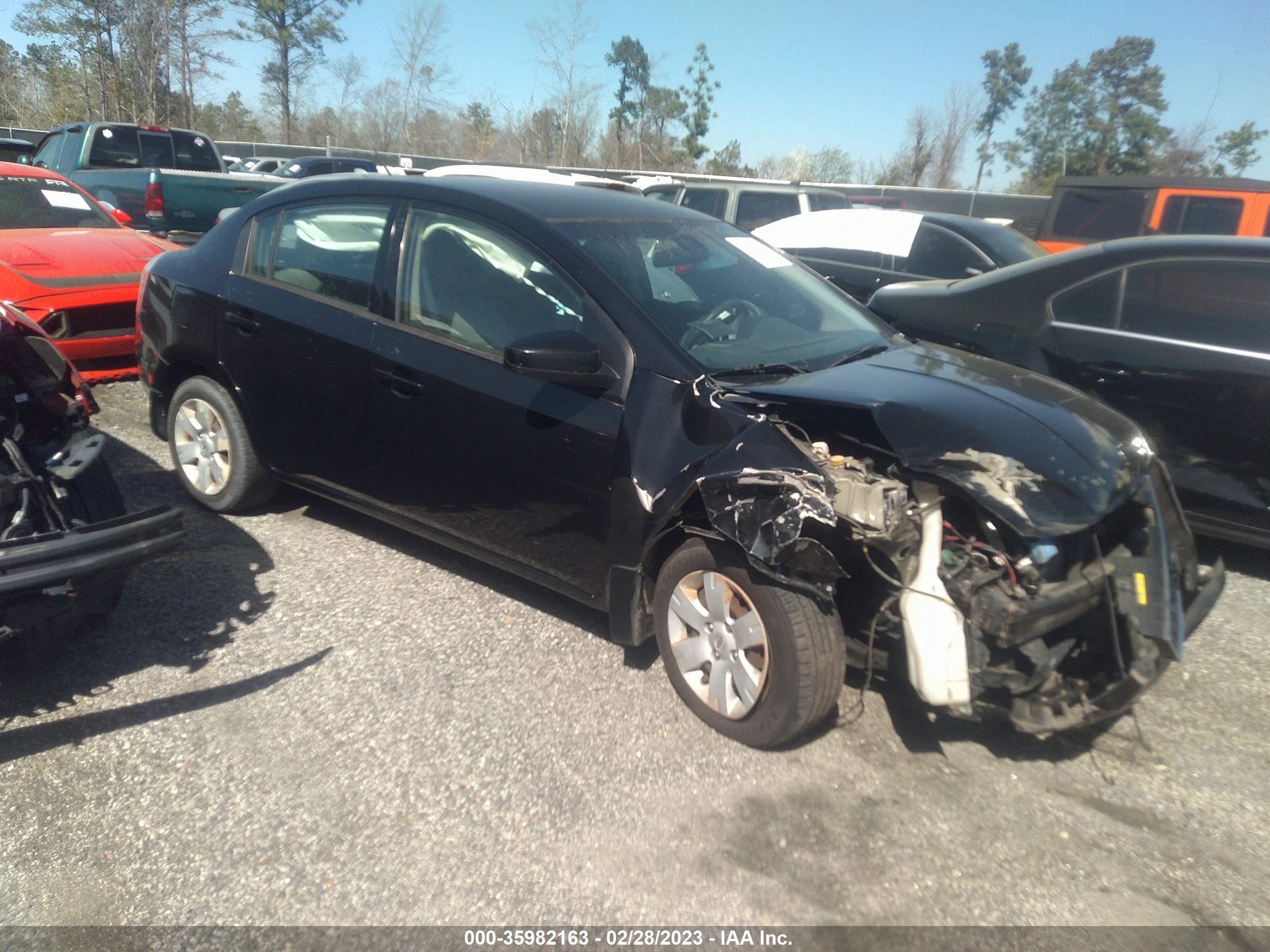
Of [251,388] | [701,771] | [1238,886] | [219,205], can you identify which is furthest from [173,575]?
[219,205]

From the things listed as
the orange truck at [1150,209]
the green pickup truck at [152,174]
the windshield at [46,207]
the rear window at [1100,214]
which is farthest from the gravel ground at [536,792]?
the green pickup truck at [152,174]

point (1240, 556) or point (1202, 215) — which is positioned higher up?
point (1202, 215)

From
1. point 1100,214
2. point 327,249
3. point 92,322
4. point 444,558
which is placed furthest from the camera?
point 1100,214

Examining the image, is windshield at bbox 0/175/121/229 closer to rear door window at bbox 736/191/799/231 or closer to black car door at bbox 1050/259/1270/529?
rear door window at bbox 736/191/799/231

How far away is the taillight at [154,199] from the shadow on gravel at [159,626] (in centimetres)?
777

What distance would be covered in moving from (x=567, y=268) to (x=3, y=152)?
14443mm

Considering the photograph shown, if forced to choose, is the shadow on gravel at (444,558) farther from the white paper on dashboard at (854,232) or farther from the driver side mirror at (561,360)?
the white paper on dashboard at (854,232)

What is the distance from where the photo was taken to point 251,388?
4398mm

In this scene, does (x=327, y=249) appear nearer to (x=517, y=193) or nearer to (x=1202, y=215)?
(x=517, y=193)

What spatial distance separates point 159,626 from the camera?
12.5ft

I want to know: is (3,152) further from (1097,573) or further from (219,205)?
(1097,573)

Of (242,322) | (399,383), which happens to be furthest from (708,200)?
(399,383)

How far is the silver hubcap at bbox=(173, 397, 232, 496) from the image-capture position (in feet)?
15.3

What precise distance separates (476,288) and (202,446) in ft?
6.56
